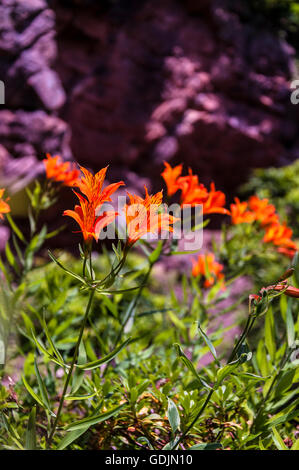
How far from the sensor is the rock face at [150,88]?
1896 mm

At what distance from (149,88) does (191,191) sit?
1.73 meters

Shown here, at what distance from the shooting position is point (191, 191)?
59 centimetres

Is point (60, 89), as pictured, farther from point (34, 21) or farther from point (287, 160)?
point (287, 160)

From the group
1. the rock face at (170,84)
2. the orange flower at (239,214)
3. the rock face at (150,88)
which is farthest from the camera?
the rock face at (170,84)

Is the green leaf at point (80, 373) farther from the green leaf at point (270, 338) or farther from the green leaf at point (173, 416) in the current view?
the green leaf at point (270, 338)

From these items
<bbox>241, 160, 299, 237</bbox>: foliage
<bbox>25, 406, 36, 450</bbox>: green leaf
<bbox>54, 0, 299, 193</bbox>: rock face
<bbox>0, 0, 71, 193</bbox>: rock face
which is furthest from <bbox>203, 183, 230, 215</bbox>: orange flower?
<bbox>241, 160, 299, 237</bbox>: foliage

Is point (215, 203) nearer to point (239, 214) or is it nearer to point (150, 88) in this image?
point (239, 214)

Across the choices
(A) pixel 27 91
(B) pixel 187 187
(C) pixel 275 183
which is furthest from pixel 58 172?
(C) pixel 275 183

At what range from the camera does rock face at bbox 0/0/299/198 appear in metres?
1.90

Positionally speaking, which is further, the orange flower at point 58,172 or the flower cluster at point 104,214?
the orange flower at point 58,172

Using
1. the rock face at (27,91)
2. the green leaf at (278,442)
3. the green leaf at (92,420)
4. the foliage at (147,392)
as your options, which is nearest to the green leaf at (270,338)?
the foliage at (147,392)

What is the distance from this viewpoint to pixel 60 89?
1.96 metres

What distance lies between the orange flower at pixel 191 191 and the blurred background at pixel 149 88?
53.5 inches
